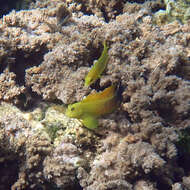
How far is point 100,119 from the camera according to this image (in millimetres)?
2949

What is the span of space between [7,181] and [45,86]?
1477 mm

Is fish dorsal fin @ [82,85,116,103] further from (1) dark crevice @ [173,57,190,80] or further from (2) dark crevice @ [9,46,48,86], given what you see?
(2) dark crevice @ [9,46,48,86]

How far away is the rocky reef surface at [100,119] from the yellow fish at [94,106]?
271 millimetres

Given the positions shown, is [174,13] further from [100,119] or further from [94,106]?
[94,106]

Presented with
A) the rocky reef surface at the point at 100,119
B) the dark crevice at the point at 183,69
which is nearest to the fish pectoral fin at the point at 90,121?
the rocky reef surface at the point at 100,119

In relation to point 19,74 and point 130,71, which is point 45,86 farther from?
point 130,71

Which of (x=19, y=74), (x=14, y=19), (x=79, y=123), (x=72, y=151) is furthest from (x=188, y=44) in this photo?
(x=14, y=19)

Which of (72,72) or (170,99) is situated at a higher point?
(72,72)

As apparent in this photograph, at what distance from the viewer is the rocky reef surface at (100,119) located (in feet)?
8.63

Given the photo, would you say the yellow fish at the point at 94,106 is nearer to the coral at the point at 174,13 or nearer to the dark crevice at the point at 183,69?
the dark crevice at the point at 183,69

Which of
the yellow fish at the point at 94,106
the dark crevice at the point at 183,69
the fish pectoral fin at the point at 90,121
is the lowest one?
the fish pectoral fin at the point at 90,121

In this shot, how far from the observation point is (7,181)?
10.2 feet

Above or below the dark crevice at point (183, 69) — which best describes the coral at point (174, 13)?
above

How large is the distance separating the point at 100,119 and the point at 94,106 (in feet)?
1.29
